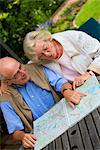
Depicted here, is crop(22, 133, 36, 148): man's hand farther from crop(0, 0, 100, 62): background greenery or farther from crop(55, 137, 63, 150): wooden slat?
crop(0, 0, 100, 62): background greenery

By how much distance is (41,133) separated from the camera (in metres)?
2.29

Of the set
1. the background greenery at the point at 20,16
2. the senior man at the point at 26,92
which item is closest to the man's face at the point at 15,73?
the senior man at the point at 26,92

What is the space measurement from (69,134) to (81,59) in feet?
2.73

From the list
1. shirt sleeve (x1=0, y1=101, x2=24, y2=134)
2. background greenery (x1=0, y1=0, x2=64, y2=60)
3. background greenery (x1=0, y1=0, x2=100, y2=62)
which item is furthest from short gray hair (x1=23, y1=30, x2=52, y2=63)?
background greenery (x1=0, y1=0, x2=64, y2=60)

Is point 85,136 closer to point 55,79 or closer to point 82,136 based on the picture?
point 82,136

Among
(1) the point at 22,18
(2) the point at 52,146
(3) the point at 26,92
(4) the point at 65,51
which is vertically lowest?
(2) the point at 52,146

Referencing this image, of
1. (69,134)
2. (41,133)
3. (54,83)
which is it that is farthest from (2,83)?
(69,134)

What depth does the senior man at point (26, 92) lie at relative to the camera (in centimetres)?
253

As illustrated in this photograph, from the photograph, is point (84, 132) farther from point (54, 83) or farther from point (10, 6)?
point (10, 6)

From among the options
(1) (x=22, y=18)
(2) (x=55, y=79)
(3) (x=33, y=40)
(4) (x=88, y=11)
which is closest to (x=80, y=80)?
(2) (x=55, y=79)

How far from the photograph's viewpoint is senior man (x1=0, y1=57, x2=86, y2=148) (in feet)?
8.30

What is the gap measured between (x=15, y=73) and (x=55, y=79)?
0.31 meters

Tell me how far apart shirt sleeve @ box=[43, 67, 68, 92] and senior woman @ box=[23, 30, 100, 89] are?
36 millimetres

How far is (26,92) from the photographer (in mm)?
2641
